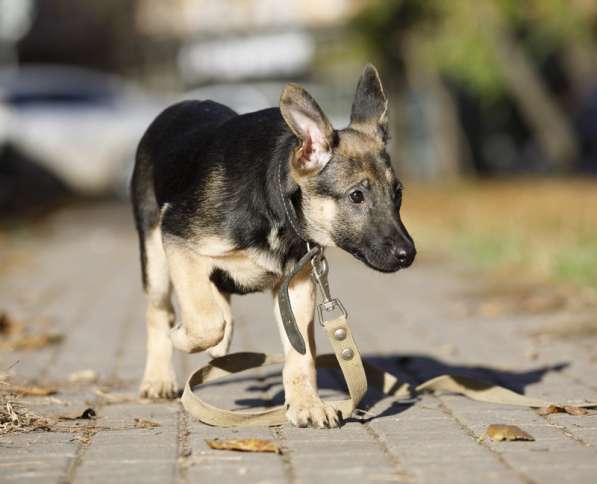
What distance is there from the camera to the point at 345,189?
523cm

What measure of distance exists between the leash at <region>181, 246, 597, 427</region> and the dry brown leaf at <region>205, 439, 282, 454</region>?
371 mm

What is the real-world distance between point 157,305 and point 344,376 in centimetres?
140

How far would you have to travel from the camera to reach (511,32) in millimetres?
20594

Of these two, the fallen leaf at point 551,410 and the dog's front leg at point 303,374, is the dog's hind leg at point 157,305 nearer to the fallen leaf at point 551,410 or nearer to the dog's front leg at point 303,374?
the dog's front leg at point 303,374

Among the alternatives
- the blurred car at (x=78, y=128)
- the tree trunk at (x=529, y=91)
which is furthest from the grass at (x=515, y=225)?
the blurred car at (x=78, y=128)

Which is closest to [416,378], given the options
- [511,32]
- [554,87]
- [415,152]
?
[511,32]

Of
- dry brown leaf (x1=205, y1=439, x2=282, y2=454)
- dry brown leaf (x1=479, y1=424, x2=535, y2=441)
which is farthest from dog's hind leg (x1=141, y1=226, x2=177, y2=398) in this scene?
dry brown leaf (x1=479, y1=424, x2=535, y2=441)

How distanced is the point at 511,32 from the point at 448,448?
55.4 ft

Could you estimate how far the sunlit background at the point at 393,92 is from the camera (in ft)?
49.1

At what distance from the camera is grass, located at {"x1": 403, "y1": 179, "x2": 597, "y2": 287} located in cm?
1038

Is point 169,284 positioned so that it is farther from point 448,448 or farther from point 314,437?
point 448,448

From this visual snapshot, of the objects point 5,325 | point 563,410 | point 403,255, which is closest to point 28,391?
point 403,255

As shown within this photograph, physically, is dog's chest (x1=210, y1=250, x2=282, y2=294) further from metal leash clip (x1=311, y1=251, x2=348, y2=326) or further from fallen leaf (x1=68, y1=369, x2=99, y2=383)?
fallen leaf (x1=68, y1=369, x2=99, y2=383)

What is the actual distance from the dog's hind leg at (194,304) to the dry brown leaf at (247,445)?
875 millimetres
